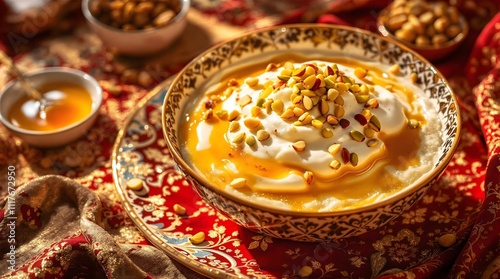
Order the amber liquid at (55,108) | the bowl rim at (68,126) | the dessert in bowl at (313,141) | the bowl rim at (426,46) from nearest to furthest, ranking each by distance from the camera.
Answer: the dessert in bowl at (313,141) < the bowl rim at (68,126) < the amber liquid at (55,108) < the bowl rim at (426,46)

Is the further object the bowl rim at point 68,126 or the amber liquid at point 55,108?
the amber liquid at point 55,108

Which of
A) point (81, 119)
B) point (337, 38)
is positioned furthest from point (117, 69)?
point (337, 38)

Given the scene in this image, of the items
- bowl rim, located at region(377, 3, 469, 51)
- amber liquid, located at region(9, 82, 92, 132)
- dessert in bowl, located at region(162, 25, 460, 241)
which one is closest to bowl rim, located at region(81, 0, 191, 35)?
amber liquid, located at region(9, 82, 92, 132)

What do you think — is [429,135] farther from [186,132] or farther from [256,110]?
[186,132]

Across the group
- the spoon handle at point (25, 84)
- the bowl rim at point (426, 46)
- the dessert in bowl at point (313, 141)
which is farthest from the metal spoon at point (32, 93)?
the bowl rim at point (426, 46)

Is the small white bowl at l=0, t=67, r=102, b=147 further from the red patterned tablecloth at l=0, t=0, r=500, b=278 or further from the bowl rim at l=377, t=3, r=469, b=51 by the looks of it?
the bowl rim at l=377, t=3, r=469, b=51

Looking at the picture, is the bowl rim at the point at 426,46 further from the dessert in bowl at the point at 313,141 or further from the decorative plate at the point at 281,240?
the decorative plate at the point at 281,240
